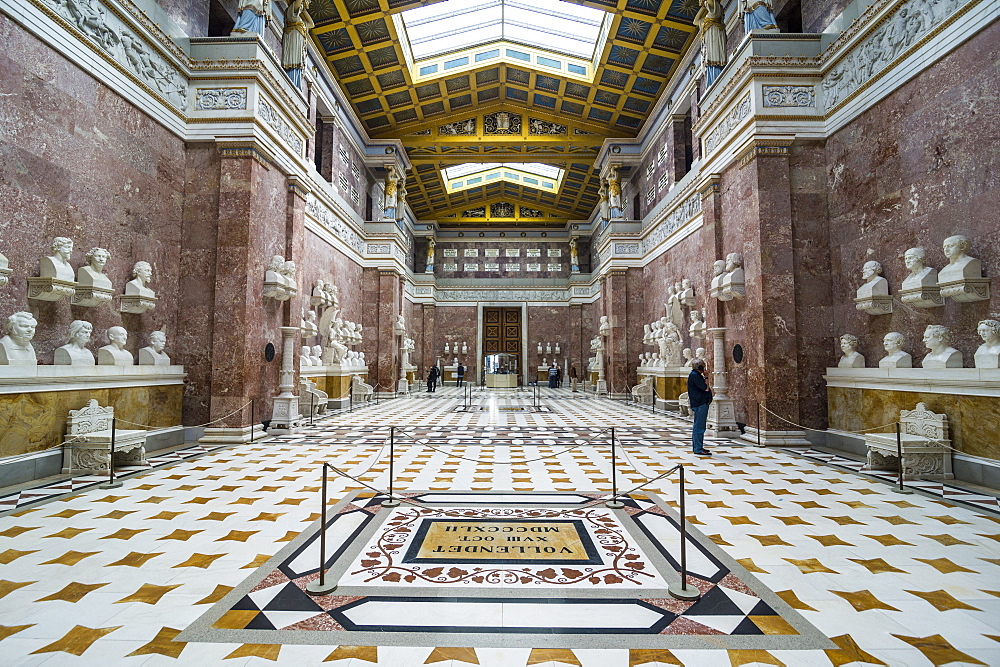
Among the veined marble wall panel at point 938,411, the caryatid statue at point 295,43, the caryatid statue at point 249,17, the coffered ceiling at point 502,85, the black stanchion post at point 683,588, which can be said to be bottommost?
the black stanchion post at point 683,588

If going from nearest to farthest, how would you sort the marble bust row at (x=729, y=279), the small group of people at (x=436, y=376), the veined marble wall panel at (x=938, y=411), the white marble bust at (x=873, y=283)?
the veined marble wall panel at (x=938, y=411) → the white marble bust at (x=873, y=283) → the marble bust row at (x=729, y=279) → the small group of people at (x=436, y=376)

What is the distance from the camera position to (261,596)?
292cm

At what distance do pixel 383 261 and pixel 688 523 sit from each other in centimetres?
1754

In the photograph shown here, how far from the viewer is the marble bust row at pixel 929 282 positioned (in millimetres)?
5500

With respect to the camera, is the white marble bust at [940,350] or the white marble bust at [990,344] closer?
the white marble bust at [990,344]

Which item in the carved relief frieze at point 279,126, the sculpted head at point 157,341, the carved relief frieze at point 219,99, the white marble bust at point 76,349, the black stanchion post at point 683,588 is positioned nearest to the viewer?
the black stanchion post at point 683,588

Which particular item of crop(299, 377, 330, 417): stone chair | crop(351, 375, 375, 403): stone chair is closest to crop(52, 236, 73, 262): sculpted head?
crop(299, 377, 330, 417): stone chair

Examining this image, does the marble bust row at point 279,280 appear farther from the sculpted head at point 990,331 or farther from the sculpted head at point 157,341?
the sculpted head at point 990,331

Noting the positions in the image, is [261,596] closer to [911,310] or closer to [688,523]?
[688,523]

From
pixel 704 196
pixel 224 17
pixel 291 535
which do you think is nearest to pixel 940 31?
pixel 704 196

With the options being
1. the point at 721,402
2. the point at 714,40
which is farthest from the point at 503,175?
the point at 721,402

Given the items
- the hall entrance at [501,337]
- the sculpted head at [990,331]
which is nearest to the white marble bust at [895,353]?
the sculpted head at [990,331]

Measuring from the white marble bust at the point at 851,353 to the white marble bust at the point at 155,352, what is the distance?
1109 cm

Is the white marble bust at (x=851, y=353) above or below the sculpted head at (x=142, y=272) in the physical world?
below
